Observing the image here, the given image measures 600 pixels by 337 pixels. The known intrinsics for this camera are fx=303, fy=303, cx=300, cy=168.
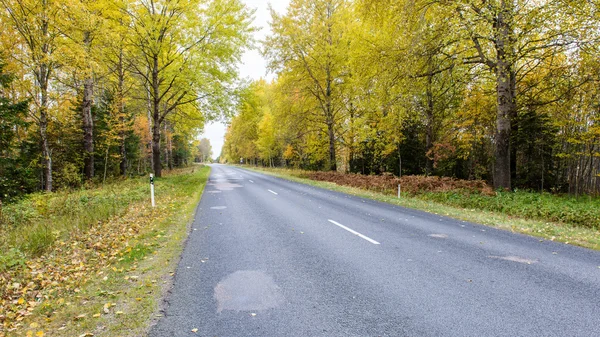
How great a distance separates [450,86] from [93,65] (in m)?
16.4

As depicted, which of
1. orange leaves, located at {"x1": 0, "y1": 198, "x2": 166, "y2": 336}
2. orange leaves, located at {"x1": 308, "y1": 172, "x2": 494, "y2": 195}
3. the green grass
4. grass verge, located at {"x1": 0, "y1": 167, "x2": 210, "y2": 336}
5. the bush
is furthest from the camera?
orange leaves, located at {"x1": 308, "y1": 172, "x2": 494, "y2": 195}

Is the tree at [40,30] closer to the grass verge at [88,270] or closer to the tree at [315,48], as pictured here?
the grass verge at [88,270]

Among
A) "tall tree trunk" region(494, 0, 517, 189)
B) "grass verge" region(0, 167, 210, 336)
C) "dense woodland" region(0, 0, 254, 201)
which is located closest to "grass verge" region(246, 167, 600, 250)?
"tall tree trunk" region(494, 0, 517, 189)

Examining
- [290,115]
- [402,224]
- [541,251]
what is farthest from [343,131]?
[541,251]

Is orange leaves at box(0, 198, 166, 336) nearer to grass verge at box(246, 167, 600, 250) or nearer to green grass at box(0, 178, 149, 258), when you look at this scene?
green grass at box(0, 178, 149, 258)

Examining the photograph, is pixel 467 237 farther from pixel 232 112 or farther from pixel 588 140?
pixel 232 112

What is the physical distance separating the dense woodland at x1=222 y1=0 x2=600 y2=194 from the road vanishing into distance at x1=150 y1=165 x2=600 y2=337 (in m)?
7.30

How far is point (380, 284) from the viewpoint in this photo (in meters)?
4.28

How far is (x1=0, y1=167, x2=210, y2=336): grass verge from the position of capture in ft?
11.1

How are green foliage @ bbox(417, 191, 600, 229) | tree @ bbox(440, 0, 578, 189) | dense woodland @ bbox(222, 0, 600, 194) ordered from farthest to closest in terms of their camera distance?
dense woodland @ bbox(222, 0, 600, 194) → tree @ bbox(440, 0, 578, 189) → green foliage @ bbox(417, 191, 600, 229)

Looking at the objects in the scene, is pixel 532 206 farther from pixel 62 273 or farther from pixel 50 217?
pixel 50 217

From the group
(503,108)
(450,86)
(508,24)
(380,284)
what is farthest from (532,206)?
(380,284)

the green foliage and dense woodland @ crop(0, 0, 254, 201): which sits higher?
dense woodland @ crop(0, 0, 254, 201)

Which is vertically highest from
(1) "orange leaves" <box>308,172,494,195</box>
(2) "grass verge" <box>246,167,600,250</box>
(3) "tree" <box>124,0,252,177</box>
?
(3) "tree" <box>124,0,252,177</box>
